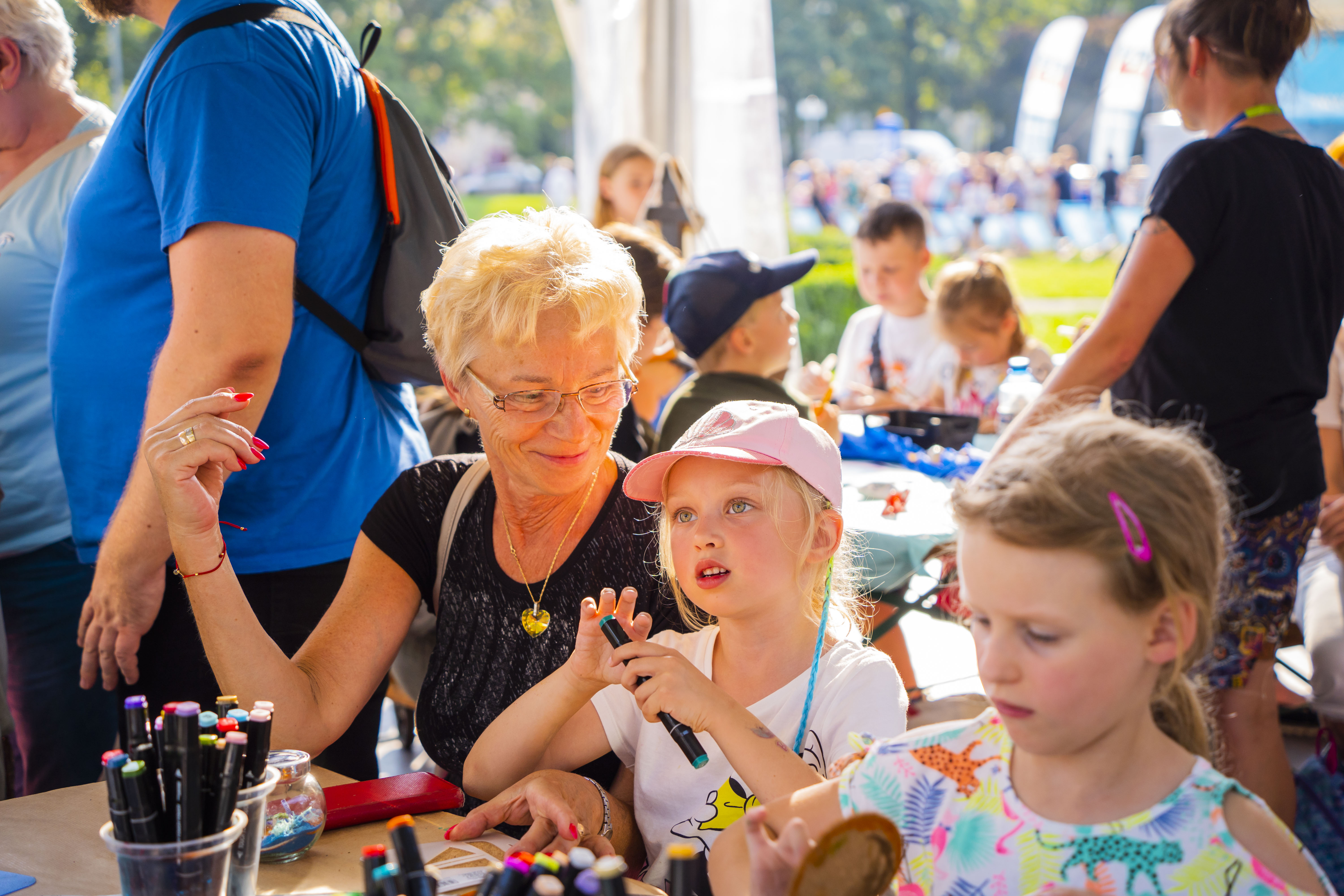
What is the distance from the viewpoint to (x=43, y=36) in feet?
7.65

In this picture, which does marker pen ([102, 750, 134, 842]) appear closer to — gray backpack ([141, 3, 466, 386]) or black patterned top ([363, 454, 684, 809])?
black patterned top ([363, 454, 684, 809])

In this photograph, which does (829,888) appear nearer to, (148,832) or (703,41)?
(148,832)

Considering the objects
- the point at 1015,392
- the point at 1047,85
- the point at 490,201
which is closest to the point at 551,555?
the point at 1015,392

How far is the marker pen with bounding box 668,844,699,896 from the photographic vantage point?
0.75 metres

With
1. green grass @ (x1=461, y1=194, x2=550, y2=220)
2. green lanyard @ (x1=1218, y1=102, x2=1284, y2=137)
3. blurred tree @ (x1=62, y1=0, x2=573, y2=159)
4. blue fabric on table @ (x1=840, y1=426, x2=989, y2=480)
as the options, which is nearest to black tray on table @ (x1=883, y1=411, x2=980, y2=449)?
blue fabric on table @ (x1=840, y1=426, x2=989, y2=480)

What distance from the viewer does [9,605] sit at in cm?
238

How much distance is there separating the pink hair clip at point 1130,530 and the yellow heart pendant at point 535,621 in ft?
3.15

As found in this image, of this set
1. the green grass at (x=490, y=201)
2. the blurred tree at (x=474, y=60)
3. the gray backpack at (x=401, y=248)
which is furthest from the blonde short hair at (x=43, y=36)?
the blurred tree at (x=474, y=60)

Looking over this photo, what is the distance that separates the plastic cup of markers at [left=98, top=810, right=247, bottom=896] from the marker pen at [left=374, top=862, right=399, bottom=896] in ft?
0.89

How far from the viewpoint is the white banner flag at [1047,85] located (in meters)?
20.2

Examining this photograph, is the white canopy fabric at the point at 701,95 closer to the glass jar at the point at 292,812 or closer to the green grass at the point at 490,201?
the glass jar at the point at 292,812

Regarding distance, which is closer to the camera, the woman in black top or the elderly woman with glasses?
the elderly woman with glasses

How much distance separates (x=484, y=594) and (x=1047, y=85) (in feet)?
73.5

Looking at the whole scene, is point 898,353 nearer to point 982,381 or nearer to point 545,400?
point 982,381
